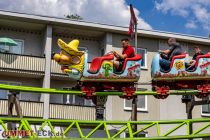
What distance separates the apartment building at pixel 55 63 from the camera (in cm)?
2886

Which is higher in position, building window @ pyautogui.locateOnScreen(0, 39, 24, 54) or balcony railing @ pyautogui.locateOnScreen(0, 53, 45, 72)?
building window @ pyautogui.locateOnScreen(0, 39, 24, 54)

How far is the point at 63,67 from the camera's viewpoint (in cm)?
1399

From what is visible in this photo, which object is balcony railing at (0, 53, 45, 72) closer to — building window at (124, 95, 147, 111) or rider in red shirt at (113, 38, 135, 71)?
building window at (124, 95, 147, 111)

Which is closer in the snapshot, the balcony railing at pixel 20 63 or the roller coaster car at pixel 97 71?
the roller coaster car at pixel 97 71

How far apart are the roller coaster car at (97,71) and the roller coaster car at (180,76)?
2.20 feet

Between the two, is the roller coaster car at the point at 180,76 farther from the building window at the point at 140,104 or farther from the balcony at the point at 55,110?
the building window at the point at 140,104

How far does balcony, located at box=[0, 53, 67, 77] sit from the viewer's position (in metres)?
28.8

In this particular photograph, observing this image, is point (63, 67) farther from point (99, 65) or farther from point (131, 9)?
point (131, 9)

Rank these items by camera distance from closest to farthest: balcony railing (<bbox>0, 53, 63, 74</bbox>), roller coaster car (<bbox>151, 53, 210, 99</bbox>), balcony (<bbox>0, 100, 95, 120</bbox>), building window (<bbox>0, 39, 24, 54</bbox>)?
roller coaster car (<bbox>151, 53, 210, 99</bbox>)
balcony (<bbox>0, 100, 95, 120</bbox>)
balcony railing (<bbox>0, 53, 63, 74</bbox>)
building window (<bbox>0, 39, 24, 54</bbox>)

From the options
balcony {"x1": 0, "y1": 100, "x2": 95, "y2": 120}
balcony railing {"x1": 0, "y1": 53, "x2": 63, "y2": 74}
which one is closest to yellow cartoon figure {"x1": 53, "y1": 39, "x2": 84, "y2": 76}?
balcony {"x1": 0, "y1": 100, "x2": 95, "y2": 120}

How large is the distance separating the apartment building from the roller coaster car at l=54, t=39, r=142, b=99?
14.5 metres

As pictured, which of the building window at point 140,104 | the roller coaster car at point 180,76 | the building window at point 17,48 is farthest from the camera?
the building window at point 140,104

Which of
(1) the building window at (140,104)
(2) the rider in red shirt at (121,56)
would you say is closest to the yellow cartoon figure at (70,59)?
(2) the rider in red shirt at (121,56)

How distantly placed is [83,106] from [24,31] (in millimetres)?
6402
